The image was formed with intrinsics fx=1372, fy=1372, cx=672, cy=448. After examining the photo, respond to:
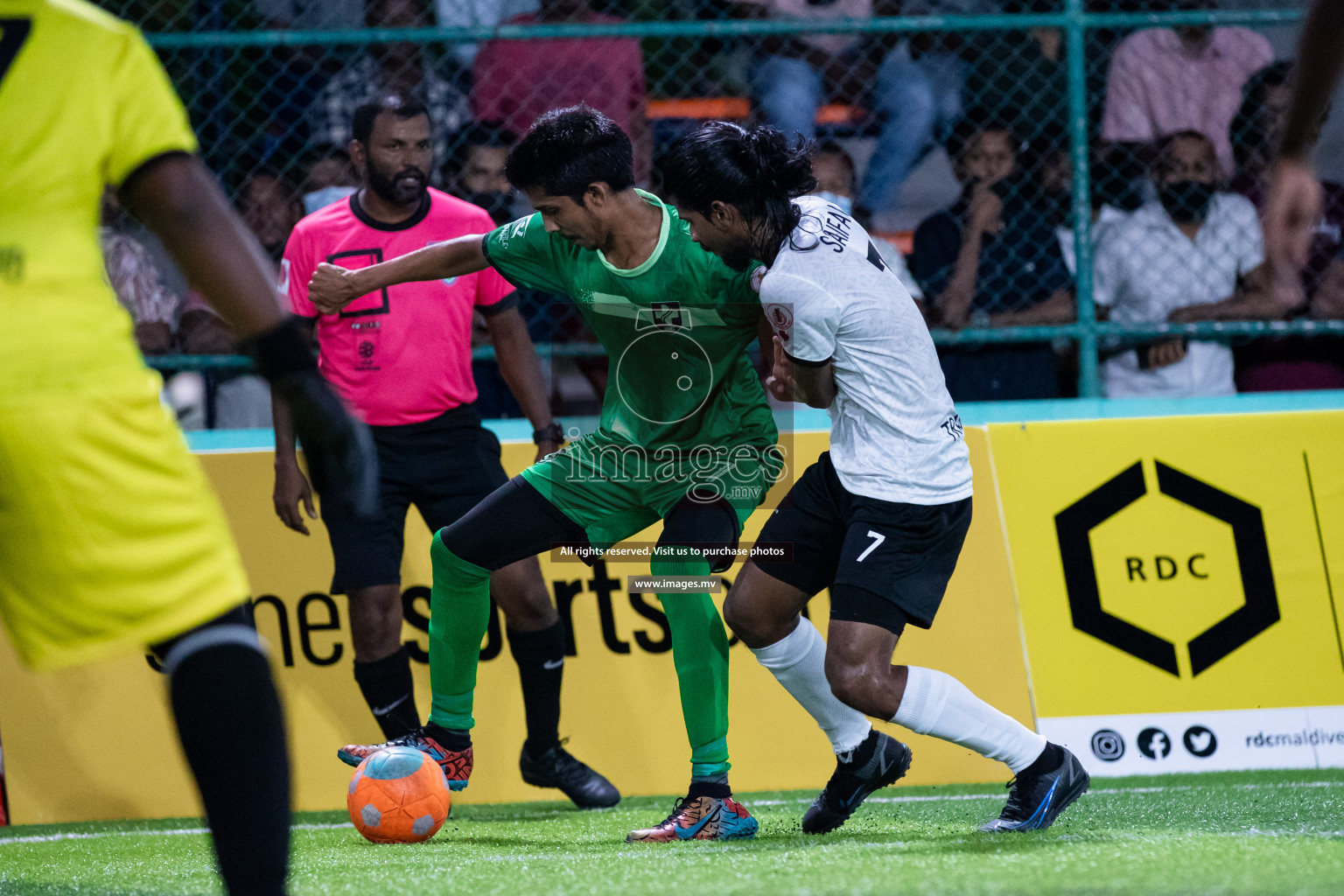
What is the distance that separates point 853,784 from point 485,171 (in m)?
3.65

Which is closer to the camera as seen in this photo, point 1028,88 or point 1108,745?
point 1108,745

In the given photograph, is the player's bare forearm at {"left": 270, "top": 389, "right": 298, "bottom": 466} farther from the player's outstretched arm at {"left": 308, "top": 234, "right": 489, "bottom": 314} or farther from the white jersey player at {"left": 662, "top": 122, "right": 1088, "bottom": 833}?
the white jersey player at {"left": 662, "top": 122, "right": 1088, "bottom": 833}

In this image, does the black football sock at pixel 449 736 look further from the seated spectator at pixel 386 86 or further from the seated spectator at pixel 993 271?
the seated spectator at pixel 386 86

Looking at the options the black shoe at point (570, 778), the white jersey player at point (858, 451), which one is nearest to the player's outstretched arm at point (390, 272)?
the white jersey player at point (858, 451)

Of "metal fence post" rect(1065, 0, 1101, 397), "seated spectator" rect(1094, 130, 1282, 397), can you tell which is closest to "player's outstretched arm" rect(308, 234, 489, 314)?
"metal fence post" rect(1065, 0, 1101, 397)

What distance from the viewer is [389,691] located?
484 cm

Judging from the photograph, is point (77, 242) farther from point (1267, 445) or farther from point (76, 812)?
point (1267, 445)

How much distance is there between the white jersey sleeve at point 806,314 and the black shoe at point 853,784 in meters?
1.17

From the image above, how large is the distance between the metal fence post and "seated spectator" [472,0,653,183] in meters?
1.93

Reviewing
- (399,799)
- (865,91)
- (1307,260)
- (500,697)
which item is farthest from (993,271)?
(399,799)

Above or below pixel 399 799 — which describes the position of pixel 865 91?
above

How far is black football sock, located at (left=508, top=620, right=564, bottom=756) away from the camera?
15.8 ft

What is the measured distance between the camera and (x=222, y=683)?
1.98 m

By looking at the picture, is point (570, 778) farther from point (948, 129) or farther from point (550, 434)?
point (948, 129)
